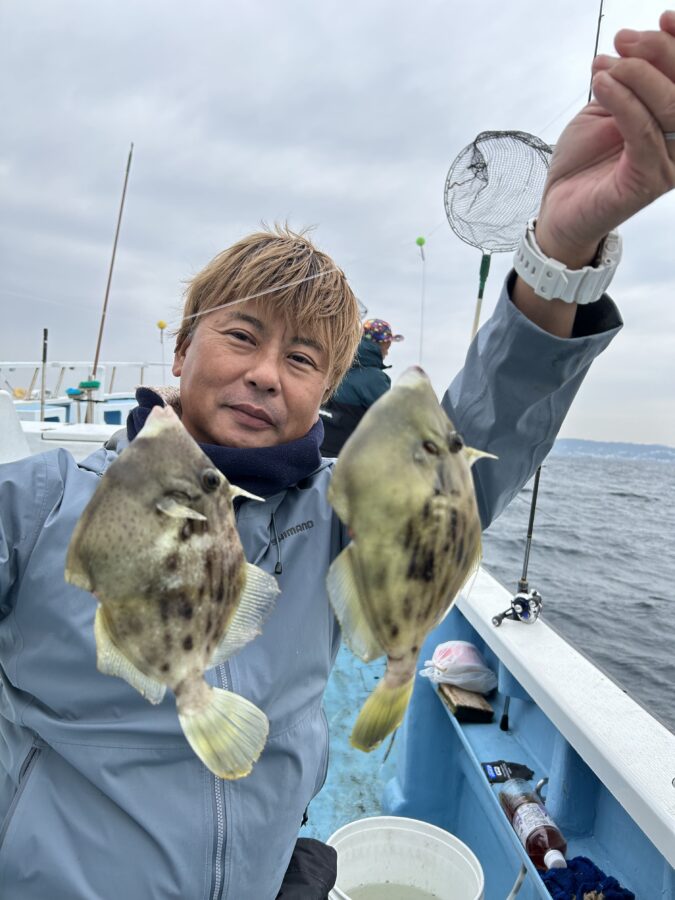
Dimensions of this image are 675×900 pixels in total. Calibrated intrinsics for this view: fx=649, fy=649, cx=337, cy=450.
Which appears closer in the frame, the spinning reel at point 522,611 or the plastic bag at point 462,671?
the spinning reel at point 522,611

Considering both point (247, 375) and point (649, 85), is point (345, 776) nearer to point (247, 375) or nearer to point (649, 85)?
point (247, 375)

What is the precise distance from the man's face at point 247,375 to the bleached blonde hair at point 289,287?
0.04 metres

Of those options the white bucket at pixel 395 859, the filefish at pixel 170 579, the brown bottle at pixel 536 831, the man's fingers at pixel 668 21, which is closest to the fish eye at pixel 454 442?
the filefish at pixel 170 579

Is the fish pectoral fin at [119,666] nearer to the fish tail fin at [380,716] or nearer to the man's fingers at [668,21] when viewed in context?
the fish tail fin at [380,716]

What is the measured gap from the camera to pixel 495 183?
2787mm

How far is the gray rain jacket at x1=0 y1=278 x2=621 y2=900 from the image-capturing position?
1801mm

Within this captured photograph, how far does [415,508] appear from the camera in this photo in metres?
1.19

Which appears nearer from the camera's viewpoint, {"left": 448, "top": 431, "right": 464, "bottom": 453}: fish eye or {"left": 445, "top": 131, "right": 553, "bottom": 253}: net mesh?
{"left": 448, "top": 431, "right": 464, "bottom": 453}: fish eye

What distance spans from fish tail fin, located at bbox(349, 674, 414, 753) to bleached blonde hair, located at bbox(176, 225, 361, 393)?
1.02 meters

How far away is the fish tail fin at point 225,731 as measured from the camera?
1.14 metres

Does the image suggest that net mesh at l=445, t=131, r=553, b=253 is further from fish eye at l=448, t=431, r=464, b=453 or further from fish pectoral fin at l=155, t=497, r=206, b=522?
fish pectoral fin at l=155, t=497, r=206, b=522

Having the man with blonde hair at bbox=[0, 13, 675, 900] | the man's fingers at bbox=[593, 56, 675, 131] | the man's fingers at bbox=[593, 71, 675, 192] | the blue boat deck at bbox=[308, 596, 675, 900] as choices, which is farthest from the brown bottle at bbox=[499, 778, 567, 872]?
the man's fingers at bbox=[593, 56, 675, 131]

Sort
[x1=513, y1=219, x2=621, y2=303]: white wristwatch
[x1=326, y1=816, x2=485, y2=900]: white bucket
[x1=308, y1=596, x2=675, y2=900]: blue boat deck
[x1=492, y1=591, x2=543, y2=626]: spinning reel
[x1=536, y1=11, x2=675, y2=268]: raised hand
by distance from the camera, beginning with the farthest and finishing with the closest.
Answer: [x1=492, y1=591, x2=543, y2=626]: spinning reel → [x1=326, y1=816, x2=485, y2=900]: white bucket → [x1=308, y1=596, x2=675, y2=900]: blue boat deck → [x1=513, y1=219, x2=621, y2=303]: white wristwatch → [x1=536, y1=11, x2=675, y2=268]: raised hand

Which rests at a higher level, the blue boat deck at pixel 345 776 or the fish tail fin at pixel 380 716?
the fish tail fin at pixel 380 716
